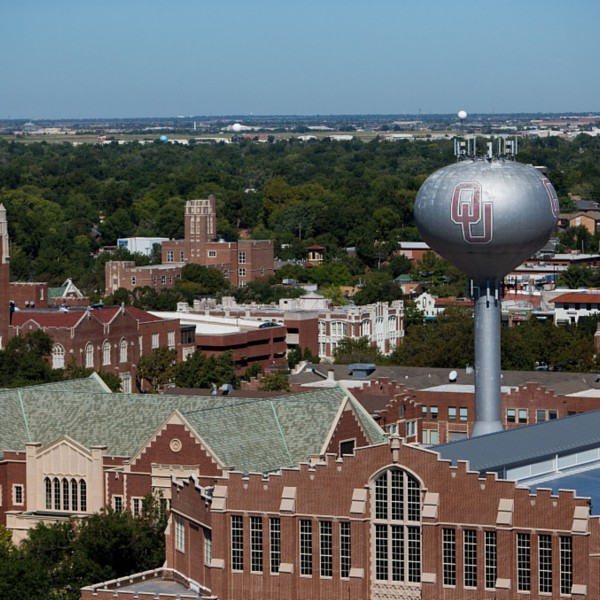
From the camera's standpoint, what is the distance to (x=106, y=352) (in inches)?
5640

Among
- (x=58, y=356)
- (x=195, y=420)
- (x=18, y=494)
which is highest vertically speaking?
(x=195, y=420)

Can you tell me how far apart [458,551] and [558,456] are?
32.3ft

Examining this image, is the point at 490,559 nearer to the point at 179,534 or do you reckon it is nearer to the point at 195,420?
the point at 179,534

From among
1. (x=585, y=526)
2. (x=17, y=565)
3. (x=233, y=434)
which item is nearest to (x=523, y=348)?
(x=233, y=434)

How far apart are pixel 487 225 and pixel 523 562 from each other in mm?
27736

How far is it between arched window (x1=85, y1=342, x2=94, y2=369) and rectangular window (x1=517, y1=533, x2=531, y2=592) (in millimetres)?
76420

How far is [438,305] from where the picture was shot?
196625 mm

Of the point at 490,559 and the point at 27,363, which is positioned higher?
the point at 490,559

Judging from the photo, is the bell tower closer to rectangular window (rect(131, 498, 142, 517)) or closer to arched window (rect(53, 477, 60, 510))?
arched window (rect(53, 477, 60, 510))

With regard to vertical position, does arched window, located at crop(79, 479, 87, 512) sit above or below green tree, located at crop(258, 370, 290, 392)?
above

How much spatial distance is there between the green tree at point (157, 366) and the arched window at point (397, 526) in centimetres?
7258

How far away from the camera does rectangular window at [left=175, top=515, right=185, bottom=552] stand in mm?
72750

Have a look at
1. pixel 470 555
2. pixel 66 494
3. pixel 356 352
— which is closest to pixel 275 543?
pixel 470 555

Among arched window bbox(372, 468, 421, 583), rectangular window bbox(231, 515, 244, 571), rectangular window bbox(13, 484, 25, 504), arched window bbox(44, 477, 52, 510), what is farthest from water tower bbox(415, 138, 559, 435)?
arched window bbox(372, 468, 421, 583)
